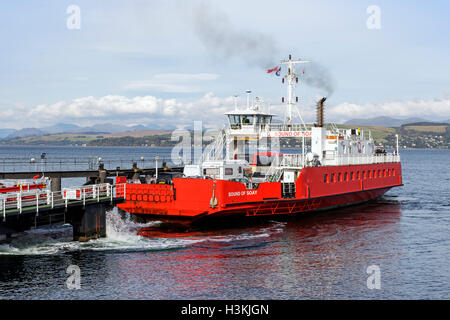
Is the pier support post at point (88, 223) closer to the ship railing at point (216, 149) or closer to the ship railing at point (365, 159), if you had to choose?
the ship railing at point (216, 149)

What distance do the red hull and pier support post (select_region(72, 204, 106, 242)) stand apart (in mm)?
3320

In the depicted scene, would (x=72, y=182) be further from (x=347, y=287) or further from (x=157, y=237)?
(x=347, y=287)

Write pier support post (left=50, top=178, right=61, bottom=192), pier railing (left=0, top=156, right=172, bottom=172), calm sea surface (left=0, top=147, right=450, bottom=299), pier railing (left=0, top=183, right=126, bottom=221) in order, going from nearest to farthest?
calm sea surface (left=0, top=147, right=450, bottom=299), pier railing (left=0, top=183, right=126, bottom=221), pier support post (left=50, top=178, right=61, bottom=192), pier railing (left=0, top=156, right=172, bottom=172)

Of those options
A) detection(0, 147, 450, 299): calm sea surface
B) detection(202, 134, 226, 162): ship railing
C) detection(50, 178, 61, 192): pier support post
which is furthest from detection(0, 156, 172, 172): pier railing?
detection(0, 147, 450, 299): calm sea surface

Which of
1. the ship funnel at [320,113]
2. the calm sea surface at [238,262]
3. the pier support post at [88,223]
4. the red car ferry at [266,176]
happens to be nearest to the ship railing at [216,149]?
the red car ferry at [266,176]

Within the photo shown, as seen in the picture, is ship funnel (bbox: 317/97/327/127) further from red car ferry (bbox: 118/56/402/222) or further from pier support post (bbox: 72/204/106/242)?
pier support post (bbox: 72/204/106/242)

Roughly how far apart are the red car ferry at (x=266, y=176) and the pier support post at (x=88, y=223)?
339 centimetres

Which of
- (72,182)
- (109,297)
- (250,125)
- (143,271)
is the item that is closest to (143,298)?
(109,297)

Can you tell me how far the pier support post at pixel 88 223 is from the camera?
1126 inches

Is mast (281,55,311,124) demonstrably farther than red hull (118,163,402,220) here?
Yes

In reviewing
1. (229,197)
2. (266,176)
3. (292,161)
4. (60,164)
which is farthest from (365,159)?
(60,164)

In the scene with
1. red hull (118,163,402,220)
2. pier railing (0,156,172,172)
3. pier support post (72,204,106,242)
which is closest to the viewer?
pier support post (72,204,106,242)

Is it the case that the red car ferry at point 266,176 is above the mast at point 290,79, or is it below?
below

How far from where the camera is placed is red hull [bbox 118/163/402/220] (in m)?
31.4
